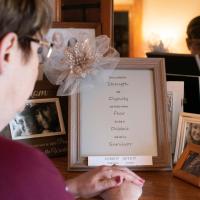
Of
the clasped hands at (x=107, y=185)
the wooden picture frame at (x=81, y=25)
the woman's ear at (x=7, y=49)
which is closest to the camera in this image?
the woman's ear at (x=7, y=49)

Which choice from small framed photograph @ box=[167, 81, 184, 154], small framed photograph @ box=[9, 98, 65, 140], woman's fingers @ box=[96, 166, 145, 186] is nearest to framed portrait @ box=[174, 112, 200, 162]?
small framed photograph @ box=[167, 81, 184, 154]

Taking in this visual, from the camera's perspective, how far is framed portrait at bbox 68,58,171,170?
1208 mm

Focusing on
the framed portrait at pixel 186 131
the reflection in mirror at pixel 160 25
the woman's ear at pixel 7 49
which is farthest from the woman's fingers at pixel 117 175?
the reflection in mirror at pixel 160 25

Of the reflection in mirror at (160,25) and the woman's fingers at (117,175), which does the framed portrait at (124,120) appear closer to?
the woman's fingers at (117,175)

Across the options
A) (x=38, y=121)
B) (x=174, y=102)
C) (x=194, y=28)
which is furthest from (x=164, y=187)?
(x=194, y=28)

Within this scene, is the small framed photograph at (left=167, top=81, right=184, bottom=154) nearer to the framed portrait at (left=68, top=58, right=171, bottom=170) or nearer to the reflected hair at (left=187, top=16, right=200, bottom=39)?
the framed portrait at (left=68, top=58, right=171, bottom=170)

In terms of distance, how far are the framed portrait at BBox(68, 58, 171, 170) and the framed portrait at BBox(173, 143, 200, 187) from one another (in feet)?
0.18

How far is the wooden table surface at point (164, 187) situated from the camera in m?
1.04

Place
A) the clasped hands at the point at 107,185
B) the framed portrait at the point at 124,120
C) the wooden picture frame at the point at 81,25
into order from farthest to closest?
the wooden picture frame at the point at 81,25 → the framed portrait at the point at 124,120 → the clasped hands at the point at 107,185

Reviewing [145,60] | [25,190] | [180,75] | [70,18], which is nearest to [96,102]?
[145,60]

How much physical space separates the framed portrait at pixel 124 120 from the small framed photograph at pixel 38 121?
0.42 feet

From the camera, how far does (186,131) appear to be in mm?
1250

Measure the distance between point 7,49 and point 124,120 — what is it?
2.09 feet

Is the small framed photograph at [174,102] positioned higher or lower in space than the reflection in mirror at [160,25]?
lower
